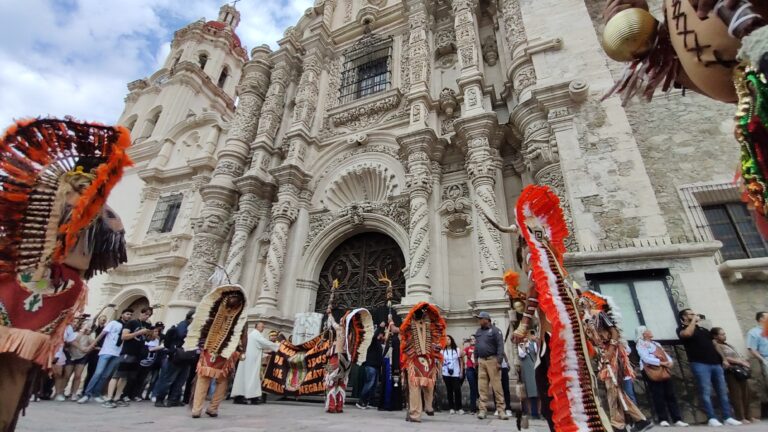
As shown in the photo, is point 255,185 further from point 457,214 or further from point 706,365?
point 706,365

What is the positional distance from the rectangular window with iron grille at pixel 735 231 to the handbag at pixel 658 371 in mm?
3165

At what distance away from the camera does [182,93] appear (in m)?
19.2

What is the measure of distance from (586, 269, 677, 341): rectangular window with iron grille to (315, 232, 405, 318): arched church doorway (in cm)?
471

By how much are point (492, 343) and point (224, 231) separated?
9.19 meters

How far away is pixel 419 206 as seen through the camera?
8.24 m

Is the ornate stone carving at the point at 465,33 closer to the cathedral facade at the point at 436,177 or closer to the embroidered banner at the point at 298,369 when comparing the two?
the cathedral facade at the point at 436,177

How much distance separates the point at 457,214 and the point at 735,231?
5.10 m

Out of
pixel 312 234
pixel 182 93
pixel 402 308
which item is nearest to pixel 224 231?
pixel 312 234

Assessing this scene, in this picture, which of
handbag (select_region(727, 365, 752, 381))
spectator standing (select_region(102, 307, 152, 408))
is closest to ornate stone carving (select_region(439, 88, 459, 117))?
handbag (select_region(727, 365, 752, 381))

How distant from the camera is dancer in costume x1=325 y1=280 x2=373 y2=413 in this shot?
5470mm

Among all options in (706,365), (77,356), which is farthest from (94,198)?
(706,365)

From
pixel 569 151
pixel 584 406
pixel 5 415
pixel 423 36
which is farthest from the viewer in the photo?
pixel 423 36

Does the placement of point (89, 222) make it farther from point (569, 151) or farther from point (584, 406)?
point (569, 151)

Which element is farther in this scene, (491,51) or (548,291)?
(491,51)
